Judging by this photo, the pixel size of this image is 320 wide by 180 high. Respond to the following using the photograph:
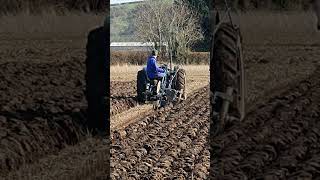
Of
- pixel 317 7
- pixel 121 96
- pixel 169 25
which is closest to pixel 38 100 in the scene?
pixel 121 96

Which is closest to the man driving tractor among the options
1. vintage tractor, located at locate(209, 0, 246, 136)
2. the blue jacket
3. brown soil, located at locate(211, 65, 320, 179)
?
the blue jacket

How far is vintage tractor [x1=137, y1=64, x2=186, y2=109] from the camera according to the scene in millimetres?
6590

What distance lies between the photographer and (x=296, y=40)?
22.6 feet

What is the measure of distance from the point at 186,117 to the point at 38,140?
55.7 inches

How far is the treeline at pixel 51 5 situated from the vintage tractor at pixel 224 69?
3.34 ft

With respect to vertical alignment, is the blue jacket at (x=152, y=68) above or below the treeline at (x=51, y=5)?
below

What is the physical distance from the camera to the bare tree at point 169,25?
258 inches

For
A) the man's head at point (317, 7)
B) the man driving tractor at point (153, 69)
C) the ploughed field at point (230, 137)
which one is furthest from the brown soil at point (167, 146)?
the man's head at point (317, 7)

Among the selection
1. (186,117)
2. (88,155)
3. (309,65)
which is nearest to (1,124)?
(88,155)

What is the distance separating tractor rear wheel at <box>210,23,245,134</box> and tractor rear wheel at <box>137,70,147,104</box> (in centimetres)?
62

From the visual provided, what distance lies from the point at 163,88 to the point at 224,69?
0.63m

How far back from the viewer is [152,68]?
21.7 feet

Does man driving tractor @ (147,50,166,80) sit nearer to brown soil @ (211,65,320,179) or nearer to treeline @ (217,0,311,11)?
brown soil @ (211,65,320,179)

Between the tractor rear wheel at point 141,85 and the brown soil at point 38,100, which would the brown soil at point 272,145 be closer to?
the tractor rear wheel at point 141,85
